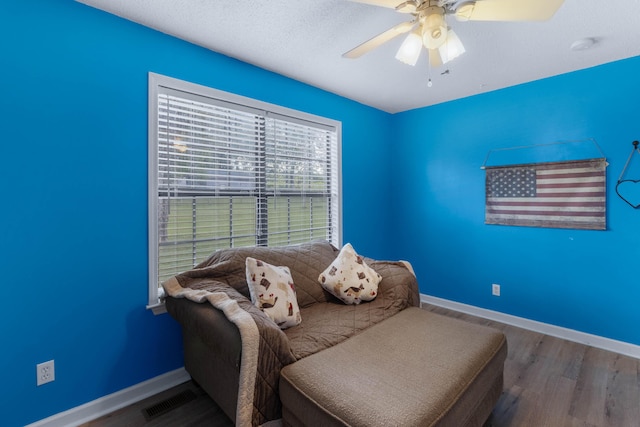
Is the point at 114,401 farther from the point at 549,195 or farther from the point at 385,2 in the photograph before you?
the point at 549,195

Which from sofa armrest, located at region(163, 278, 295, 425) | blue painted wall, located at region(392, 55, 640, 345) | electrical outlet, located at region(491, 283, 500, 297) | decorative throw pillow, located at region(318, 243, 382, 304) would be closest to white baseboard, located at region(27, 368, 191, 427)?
sofa armrest, located at region(163, 278, 295, 425)

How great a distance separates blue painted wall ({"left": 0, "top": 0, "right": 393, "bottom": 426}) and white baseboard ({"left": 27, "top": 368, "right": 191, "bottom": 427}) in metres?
0.04

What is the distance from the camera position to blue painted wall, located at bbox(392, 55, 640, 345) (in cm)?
251

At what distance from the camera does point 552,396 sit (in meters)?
1.98

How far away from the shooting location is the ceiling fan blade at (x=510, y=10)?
129 centimetres

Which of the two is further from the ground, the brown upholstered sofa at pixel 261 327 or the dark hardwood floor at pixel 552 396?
the brown upholstered sofa at pixel 261 327

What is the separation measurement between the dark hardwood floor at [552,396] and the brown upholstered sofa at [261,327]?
0.19m

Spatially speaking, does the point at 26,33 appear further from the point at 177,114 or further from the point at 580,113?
the point at 580,113

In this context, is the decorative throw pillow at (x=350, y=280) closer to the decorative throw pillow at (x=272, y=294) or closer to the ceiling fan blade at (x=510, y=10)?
the decorative throw pillow at (x=272, y=294)

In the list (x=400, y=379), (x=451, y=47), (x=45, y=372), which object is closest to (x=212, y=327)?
(x=400, y=379)

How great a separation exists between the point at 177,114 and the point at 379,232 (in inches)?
103

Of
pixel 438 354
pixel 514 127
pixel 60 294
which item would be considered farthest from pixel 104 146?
pixel 514 127

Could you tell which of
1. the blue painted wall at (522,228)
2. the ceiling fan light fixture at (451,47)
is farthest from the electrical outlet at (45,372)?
the blue painted wall at (522,228)

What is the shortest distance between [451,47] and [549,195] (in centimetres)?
207
